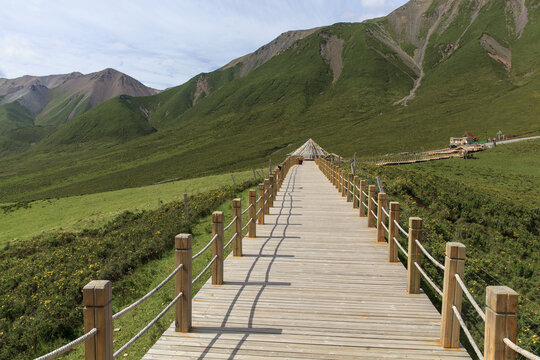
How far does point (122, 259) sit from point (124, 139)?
196m

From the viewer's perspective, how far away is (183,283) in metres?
4.36

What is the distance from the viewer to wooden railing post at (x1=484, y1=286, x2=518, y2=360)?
2730 millimetres

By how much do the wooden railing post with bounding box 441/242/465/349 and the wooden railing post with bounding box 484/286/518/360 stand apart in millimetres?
1073

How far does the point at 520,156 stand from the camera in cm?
4156

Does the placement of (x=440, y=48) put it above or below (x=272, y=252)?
above

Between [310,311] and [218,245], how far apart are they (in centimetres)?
180

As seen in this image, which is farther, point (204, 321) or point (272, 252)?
point (272, 252)

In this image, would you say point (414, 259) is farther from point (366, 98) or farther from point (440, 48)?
point (440, 48)

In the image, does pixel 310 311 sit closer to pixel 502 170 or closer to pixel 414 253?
pixel 414 253

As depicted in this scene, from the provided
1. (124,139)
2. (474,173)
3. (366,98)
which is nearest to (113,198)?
(474,173)

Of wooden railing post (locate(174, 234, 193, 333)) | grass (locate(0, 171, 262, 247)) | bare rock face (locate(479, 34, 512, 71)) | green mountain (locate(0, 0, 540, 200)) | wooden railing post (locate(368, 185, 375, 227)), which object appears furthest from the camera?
bare rock face (locate(479, 34, 512, 71))

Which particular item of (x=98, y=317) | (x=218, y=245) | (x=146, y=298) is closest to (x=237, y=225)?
(x=218, y=245)

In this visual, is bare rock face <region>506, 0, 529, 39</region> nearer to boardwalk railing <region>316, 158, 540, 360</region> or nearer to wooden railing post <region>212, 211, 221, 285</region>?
boardwalk railing <region>316, 158, 540, 360</region>

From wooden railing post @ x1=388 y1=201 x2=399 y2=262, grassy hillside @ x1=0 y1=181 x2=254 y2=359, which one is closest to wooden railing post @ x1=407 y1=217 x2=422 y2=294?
wooden railing post @ x1=388 y1=201 x2=399 y2=262
